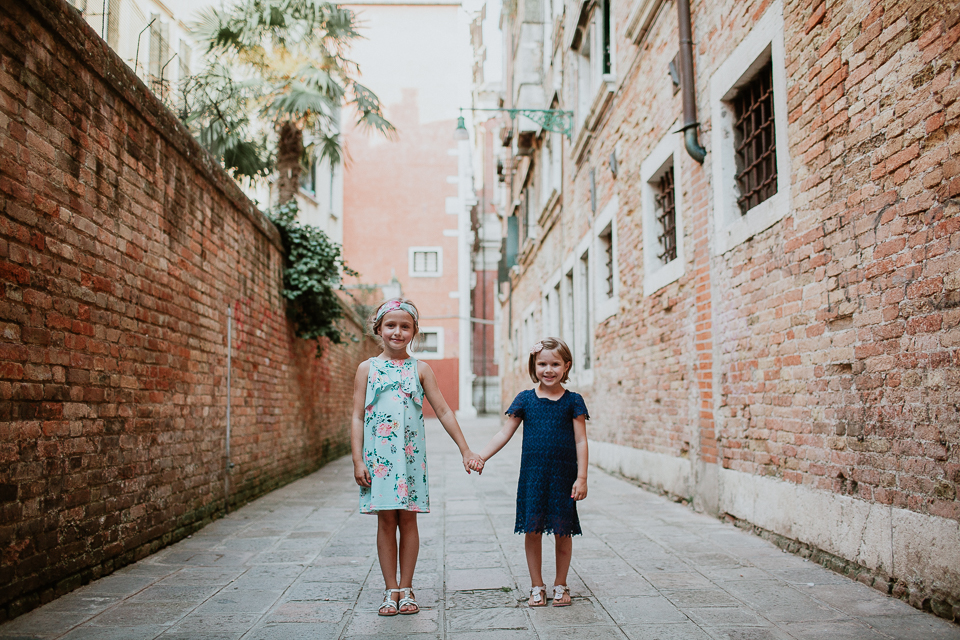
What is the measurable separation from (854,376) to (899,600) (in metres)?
1.12

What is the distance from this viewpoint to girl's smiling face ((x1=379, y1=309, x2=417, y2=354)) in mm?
3414

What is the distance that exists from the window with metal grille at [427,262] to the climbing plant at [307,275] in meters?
18.6

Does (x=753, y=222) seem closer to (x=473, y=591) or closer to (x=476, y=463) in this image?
(x=476, y=463)

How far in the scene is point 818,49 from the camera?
4262 mm

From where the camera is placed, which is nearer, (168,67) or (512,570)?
(512,570)

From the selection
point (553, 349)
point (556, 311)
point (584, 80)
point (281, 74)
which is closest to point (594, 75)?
point (584, 80)

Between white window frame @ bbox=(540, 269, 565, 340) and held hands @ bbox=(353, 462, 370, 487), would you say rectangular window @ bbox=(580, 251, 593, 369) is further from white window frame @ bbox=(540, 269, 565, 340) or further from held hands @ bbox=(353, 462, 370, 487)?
held hands @ bbox=(353, 462, 370, 487)

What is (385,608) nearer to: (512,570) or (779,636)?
(512,570)

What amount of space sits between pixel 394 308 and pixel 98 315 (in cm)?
164

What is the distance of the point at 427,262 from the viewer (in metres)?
27.7

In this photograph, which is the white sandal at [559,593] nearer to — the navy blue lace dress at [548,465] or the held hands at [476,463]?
the navy blue lace dress at [548,465]

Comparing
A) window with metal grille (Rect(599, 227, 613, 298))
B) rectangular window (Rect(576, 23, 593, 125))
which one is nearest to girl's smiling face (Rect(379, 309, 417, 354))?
window with metal grille (Rect(599, 227, 613, 298))

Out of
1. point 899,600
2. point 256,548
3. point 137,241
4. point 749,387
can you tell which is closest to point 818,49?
point 749,387

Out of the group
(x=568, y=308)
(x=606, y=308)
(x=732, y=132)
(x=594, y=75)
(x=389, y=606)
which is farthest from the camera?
(x=568, y=308)
